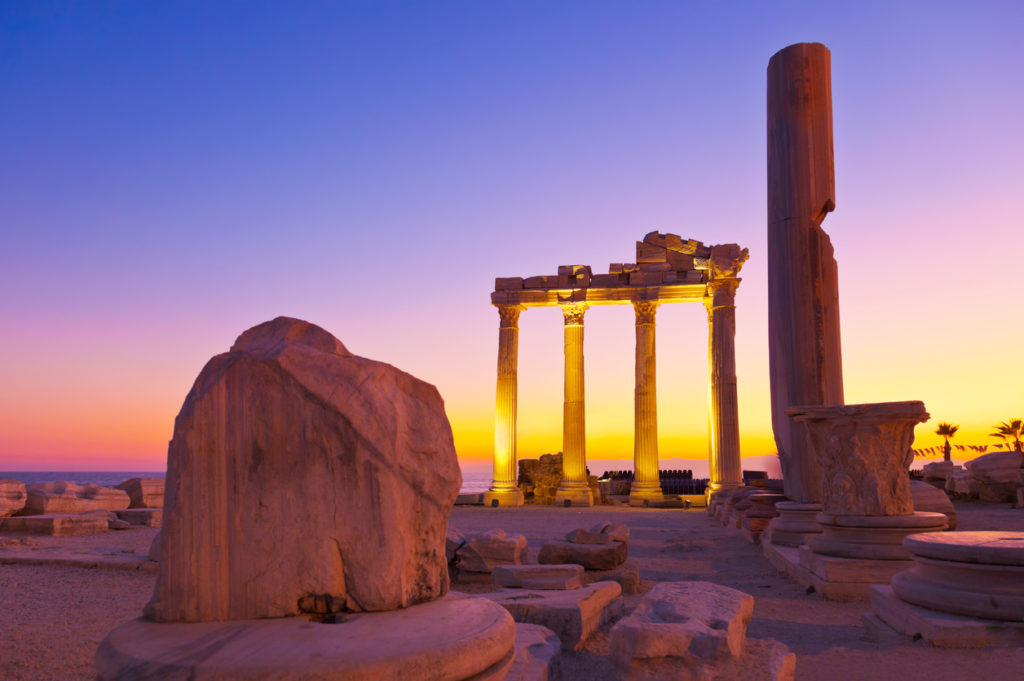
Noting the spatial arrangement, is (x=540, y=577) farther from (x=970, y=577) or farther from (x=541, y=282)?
(x=541, y=282)

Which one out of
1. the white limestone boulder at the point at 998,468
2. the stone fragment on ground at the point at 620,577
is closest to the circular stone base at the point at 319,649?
the stone fragment on ground at the point at 620,577

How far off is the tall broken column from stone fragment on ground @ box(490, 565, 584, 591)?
4927 mm

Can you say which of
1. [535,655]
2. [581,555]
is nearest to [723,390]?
[581,555]

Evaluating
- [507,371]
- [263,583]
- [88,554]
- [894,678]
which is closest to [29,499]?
[88,554]

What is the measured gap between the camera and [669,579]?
27.6 feet

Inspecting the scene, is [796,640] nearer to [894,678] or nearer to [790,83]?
[894,678]

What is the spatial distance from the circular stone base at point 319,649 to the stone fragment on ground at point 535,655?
989mm

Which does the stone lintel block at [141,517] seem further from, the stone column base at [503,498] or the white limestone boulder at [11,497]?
the stone column base at [503,498]

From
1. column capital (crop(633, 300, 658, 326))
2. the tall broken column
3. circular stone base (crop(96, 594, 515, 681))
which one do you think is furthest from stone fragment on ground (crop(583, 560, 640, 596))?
column capital (crop(633, 300, 658, 326))

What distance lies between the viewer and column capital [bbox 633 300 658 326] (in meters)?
25.1

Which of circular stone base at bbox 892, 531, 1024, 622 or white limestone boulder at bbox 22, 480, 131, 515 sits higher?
circular stone base at bbox 892, 531, 1024, 622

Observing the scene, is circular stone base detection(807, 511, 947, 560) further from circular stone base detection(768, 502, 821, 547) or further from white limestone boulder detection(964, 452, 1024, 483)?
white limestone boulder detection(964, 452, 1024, 483)

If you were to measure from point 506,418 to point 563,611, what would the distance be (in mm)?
20303

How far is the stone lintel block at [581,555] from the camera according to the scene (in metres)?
8.43
